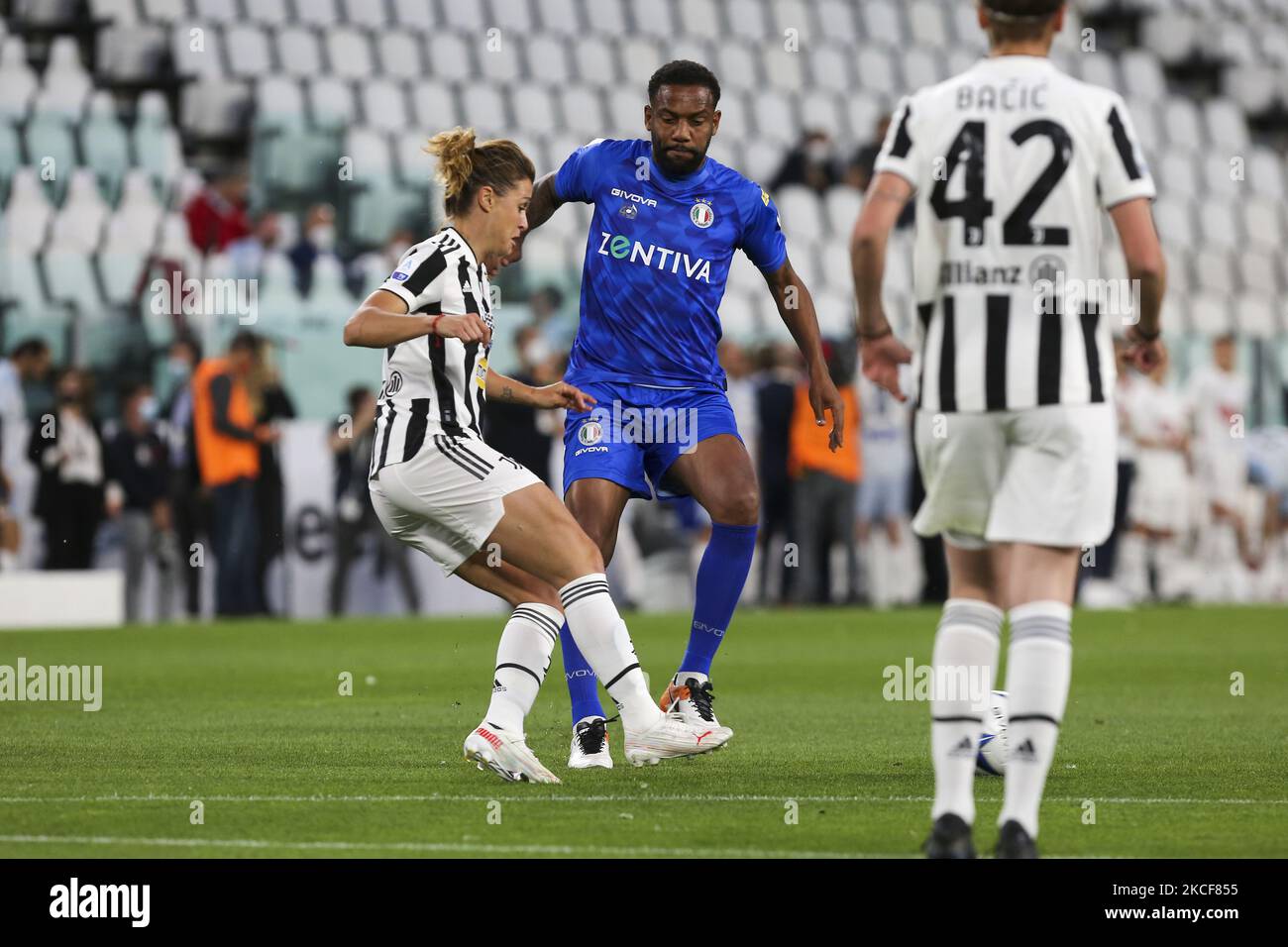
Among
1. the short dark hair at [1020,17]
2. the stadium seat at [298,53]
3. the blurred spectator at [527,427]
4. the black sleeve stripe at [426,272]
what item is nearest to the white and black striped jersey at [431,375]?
the black sleeve stripe at [426,272]

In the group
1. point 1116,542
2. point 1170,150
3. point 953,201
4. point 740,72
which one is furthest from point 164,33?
point 953,201

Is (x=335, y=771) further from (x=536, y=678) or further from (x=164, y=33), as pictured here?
(x=164, y=33)

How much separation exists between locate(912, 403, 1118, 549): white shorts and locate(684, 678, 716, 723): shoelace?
269 cm

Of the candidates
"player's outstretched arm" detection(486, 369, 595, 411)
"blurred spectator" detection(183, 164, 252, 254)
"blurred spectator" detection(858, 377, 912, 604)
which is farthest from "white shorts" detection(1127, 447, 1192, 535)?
"player's outstretched arm" detection(486, 369, 595, 411)

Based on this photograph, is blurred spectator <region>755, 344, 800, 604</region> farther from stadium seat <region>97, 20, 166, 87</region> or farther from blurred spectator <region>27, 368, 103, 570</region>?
stadium seat <region>97, 20, 166, 87</region>

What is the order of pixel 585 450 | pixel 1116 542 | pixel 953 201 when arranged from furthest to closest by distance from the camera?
1. pixel 1116 542
2. pixel 585 450
3. pixel 953 201

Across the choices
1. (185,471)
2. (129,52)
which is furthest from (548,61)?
(185,471)

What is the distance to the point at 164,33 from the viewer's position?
21516mm

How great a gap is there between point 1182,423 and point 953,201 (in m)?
15.3

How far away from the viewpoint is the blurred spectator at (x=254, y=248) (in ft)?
59.9

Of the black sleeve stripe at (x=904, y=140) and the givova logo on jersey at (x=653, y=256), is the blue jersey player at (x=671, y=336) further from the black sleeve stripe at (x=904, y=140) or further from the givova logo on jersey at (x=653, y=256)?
the black sleeve stripe at (x=904, y=140)

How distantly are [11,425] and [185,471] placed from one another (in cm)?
141

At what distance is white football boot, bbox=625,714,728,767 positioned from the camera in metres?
6.85

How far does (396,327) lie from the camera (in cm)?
630
